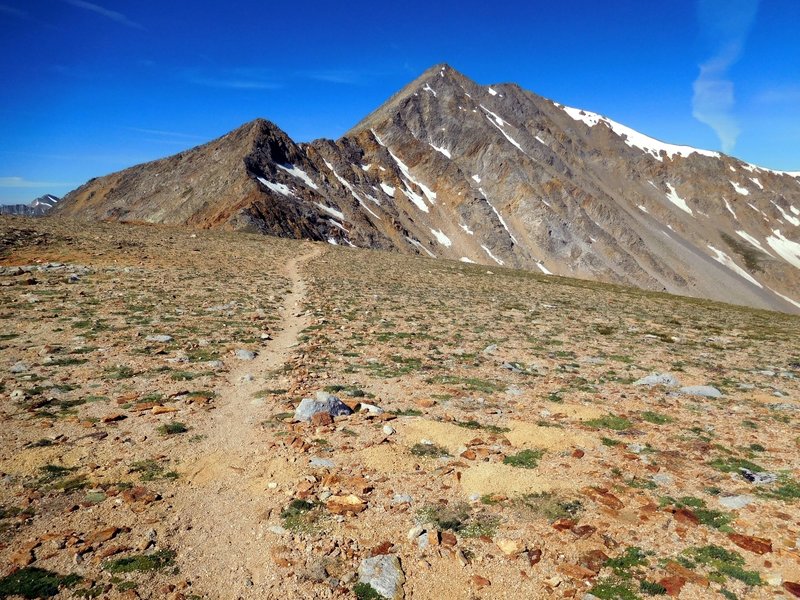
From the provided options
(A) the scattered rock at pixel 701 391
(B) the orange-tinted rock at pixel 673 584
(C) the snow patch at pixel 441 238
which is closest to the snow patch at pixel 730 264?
(C) the snow patch at pixel 441 238

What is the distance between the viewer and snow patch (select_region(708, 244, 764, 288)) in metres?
179

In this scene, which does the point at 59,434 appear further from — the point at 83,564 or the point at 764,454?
the point at 764,454

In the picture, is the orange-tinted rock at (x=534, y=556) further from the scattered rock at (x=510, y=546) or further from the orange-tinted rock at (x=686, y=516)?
the orange-tinted rock at (x=686, y=516)

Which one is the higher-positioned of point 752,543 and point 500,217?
point 500,217

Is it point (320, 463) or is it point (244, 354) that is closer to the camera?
point (320, 463)

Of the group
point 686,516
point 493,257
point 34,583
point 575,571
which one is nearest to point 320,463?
point 34,583

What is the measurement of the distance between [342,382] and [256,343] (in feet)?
16.8

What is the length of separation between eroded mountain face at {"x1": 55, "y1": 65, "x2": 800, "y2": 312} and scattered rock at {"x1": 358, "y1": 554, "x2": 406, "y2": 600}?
83.9 metres

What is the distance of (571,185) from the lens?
167750 mm

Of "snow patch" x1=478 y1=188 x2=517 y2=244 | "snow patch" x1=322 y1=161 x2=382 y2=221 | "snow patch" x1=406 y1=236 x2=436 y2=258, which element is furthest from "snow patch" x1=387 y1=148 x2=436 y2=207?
"snow patch" x1=406 y1=236 x2=436 y2=258

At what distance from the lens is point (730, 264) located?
184 meters

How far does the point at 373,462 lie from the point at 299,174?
119 m

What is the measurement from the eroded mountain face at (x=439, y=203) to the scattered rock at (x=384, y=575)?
83.9 meters

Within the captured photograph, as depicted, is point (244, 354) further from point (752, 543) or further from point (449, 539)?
point (752, 543)
